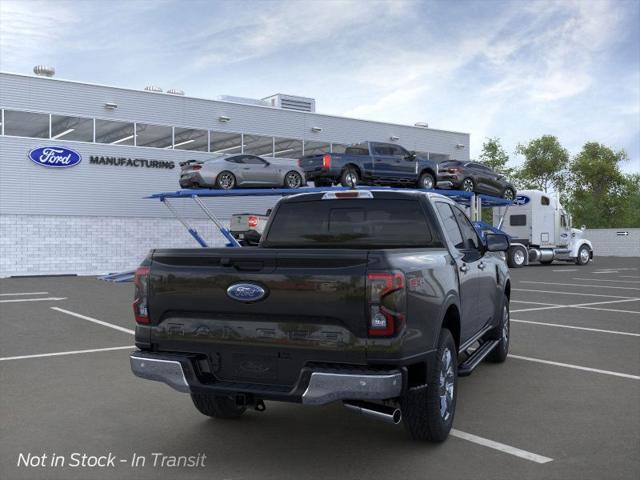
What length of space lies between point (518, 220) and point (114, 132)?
62.5 ft

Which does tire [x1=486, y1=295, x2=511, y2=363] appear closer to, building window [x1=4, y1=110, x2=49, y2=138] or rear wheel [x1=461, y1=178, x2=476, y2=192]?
rear wheel [x1=461, y1=178, x2=476, y2=192]

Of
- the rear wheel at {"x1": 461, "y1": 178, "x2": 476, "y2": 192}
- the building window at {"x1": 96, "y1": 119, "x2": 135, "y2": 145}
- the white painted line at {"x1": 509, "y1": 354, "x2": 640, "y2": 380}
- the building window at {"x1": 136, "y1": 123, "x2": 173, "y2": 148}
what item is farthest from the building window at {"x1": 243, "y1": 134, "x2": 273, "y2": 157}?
the white painted line at {"x1": 509, "y1": 354, "x2": 640, "y2": 380}

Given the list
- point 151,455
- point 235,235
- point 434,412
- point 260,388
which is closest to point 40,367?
point 151,455

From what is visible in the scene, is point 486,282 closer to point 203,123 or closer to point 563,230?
point 203,123

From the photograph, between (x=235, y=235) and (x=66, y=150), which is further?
(x=66, y=150)

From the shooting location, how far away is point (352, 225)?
598 cm

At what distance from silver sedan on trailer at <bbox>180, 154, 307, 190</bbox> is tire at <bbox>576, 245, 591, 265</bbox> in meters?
16.3

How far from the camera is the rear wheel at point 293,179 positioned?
24.9 metres

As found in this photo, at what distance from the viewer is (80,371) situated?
7.54 meters

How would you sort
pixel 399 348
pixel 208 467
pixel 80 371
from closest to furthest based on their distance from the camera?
pixel 399 348, pixel 208 467, pixel 80 371

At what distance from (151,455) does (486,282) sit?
12.2ft

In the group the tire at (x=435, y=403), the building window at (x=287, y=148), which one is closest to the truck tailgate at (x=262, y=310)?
the tire at (x=435, y=403)

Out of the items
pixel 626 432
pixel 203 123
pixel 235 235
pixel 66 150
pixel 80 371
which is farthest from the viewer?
pixel 203 123

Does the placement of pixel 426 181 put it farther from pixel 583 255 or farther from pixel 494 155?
pixel 494 155
